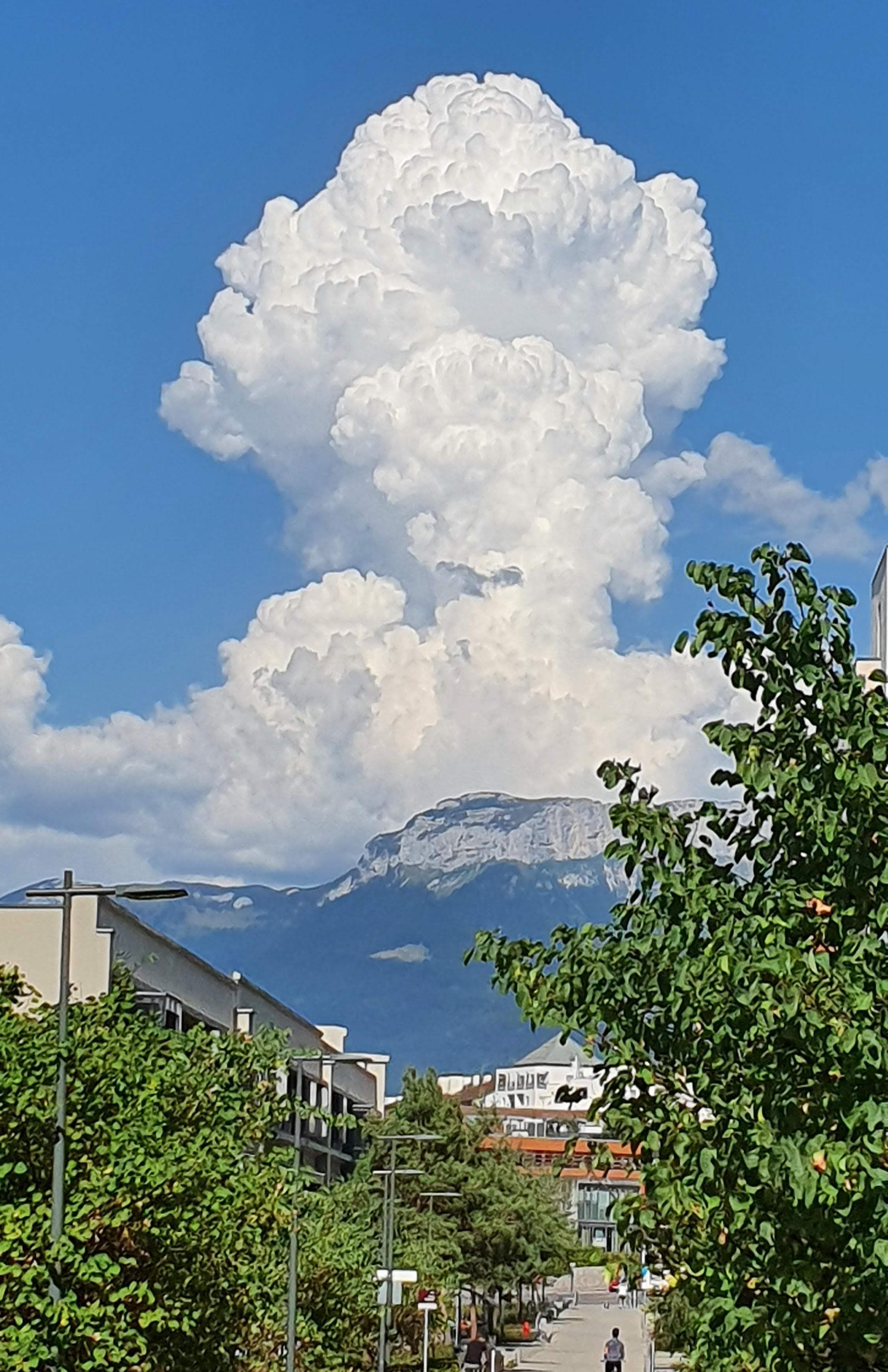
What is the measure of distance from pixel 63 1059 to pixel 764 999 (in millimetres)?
13057

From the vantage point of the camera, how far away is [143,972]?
204 ft

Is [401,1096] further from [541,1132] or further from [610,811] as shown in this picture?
[541,1132]

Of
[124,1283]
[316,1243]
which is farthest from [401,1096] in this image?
[124,1283]

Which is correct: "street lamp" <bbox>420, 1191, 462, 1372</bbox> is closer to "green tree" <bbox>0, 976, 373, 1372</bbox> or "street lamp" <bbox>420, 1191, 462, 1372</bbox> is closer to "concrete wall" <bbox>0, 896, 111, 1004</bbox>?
"concrete wall" <bbox>0, 896, 111, 1004</bbox>

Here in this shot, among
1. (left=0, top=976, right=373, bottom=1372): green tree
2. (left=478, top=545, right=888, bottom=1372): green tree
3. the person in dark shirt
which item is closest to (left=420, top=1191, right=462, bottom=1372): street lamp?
the person in dark shirt

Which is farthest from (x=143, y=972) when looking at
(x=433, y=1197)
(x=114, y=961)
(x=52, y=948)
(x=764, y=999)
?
(x=764, y=999)

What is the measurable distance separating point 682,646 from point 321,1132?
88163mm

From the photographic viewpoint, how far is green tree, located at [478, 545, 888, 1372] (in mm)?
9195

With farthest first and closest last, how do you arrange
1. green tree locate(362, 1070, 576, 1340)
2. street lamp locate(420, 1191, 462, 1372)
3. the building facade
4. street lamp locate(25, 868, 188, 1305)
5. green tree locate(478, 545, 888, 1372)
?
green tree locate(362, 1070, 576, 1340) < street lamp locate(420, 1191, 462, 1372) < street lamp locate(25, 868, 188, 1305) < the building facade < green tree locate(478, 545, 888, 1372)

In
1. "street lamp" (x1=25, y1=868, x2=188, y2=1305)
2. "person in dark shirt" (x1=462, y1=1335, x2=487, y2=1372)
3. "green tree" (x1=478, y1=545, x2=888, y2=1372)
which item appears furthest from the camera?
"person in dark shirt" (x1=462, y1=1335, x2=487, y2=1372)

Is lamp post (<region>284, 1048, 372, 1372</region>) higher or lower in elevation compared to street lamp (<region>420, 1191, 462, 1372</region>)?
lower

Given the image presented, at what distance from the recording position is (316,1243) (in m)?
42.3

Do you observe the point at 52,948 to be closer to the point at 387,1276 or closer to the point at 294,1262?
the point at 387,1276

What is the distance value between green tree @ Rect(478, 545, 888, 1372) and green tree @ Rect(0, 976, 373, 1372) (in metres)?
10.8
